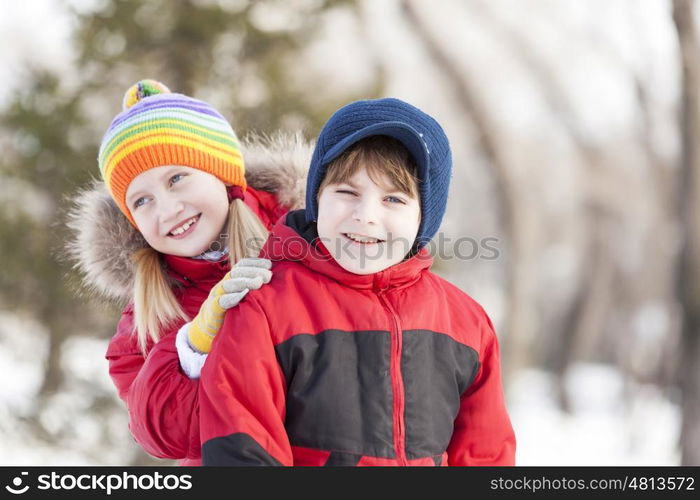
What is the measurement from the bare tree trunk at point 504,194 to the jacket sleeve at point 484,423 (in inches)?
237

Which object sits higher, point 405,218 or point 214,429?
point 405,218

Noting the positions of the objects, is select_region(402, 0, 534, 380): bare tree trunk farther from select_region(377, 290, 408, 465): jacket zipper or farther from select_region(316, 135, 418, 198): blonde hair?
select_region(377, 290, 408, 465): jacket zipper

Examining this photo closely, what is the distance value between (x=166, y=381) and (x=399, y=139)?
73cm

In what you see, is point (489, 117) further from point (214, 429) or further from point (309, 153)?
point (214, 429)

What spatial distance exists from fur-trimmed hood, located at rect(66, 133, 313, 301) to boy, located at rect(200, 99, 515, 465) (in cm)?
54

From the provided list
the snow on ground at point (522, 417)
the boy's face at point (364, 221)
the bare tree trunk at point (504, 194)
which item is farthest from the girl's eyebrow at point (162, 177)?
the bare tree trunk at point (504, 194)

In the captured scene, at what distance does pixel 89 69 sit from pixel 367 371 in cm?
440

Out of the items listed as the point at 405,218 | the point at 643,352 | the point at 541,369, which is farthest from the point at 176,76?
the point at 541,369

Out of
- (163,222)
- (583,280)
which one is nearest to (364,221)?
(163,222)

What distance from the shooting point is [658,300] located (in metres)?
11.9

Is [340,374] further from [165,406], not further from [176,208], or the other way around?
[176,208]

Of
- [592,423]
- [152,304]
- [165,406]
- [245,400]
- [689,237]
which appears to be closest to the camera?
[245,400]

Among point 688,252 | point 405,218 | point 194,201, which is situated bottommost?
point 405,218

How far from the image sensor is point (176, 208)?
193 centimetres
